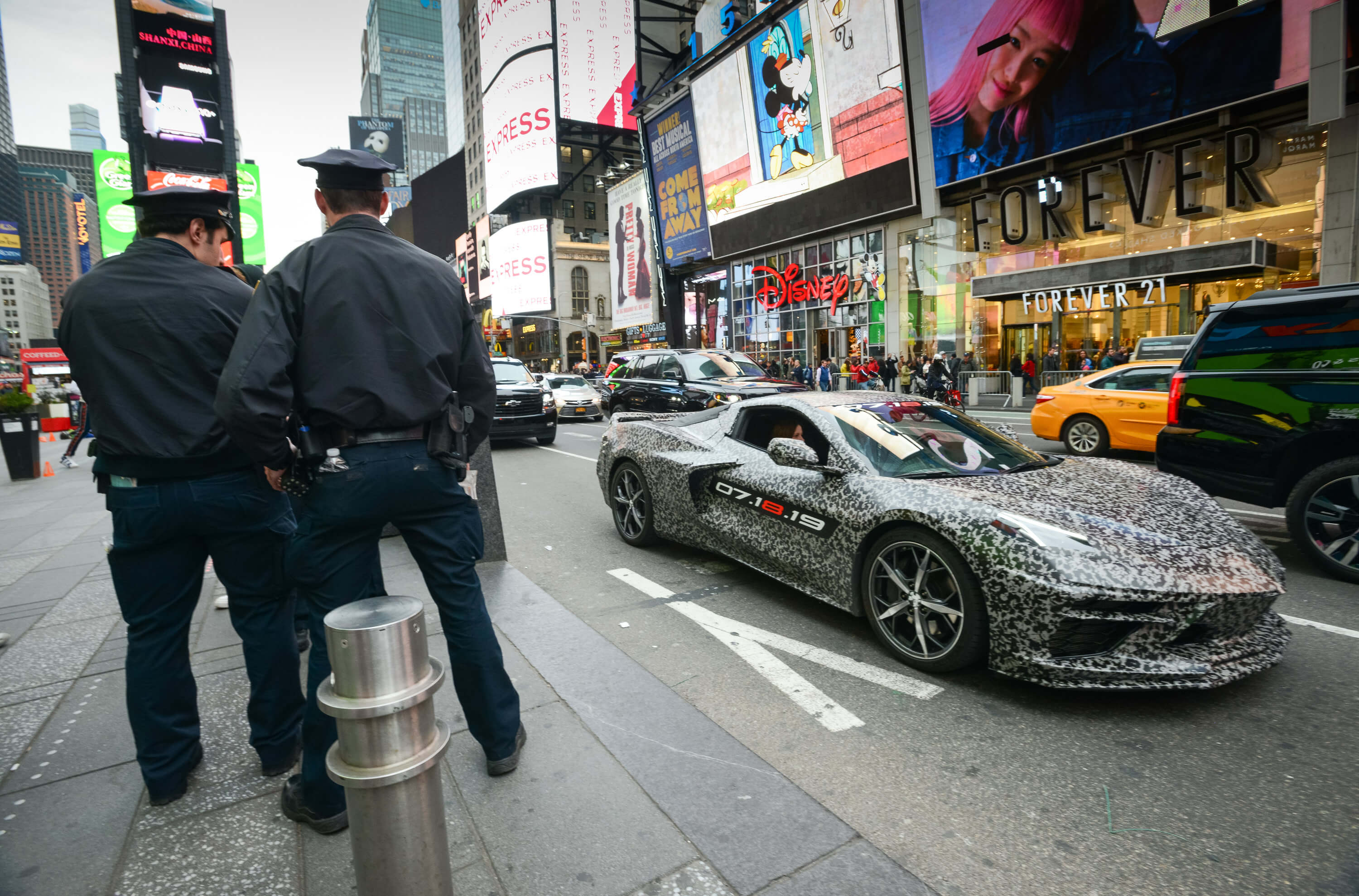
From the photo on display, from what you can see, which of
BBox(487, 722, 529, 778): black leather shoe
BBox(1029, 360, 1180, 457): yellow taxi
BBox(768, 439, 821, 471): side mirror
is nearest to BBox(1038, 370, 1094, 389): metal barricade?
BBox(1029, 360, 1180, 457): yellow taxi

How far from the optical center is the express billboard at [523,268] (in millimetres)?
74000

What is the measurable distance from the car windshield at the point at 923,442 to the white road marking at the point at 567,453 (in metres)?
7.03

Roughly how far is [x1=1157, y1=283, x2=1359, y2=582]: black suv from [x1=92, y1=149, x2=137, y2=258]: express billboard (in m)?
48.0

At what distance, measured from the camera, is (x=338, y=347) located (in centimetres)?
216

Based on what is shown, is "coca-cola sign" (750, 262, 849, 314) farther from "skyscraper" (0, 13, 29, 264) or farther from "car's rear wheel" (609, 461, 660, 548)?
"skyscraper" (0, 13, 29, 264)

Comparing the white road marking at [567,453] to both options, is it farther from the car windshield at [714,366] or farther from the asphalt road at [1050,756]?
the asphalt road at [1050,756]

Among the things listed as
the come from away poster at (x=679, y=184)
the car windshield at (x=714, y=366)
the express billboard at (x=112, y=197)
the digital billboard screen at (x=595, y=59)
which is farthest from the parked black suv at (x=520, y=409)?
the digital billboard screen at (x=595, y=59)

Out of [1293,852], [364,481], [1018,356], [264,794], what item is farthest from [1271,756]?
[1018,356]

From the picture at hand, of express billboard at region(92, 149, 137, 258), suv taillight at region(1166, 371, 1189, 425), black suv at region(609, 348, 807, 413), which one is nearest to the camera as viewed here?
suv taillight at region(1166, 371, 1189, 425)

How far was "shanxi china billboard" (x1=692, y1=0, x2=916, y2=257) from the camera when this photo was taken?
26031mm

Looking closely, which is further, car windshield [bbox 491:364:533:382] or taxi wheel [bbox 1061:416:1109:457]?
car windshield [bbox 491:364:533:382]

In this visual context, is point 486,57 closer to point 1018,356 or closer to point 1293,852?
point 1018,356

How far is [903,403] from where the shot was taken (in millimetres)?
4566

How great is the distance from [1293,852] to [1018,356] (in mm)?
24715
